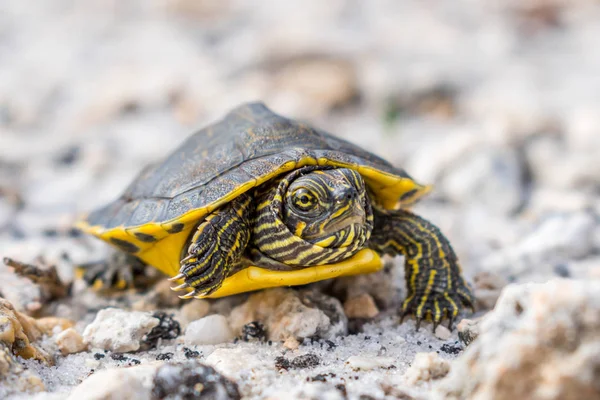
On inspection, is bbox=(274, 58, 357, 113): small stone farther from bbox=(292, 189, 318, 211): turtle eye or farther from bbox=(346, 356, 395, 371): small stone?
bbox=(346, 356, 395, 371): small stone

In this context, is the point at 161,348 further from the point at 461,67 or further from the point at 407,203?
the point at 461,67

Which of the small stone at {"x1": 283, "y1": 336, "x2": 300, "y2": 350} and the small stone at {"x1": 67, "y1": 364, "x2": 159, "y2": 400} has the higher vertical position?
the small stone at {"x1": 283, "y1": 336, "x2": 300, "y2": 350}

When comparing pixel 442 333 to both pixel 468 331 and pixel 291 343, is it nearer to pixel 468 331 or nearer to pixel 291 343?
pixel 468 331

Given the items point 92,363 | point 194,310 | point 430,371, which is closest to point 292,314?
point 194,310

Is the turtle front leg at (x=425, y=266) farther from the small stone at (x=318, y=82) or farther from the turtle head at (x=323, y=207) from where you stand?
the small stone at (x=318, y=82)

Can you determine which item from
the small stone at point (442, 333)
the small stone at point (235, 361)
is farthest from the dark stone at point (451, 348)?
the small stone at point (235, 361)

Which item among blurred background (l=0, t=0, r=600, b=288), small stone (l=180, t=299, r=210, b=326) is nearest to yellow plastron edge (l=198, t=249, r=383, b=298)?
small stone (l=180, t=299, r=210, b=326)

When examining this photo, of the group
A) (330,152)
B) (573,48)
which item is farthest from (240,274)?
(573,48)
